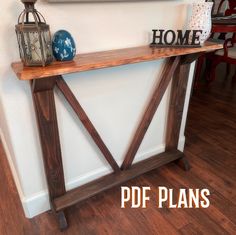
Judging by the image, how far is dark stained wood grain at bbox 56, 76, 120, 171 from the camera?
1.15 m

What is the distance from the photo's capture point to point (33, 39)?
92 cm

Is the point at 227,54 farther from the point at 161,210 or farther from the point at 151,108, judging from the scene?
the point at 161,210

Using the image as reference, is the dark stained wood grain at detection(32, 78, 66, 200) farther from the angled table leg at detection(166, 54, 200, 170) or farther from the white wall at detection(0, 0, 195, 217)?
the angled table leg at detection(166, 54, 200, 170)

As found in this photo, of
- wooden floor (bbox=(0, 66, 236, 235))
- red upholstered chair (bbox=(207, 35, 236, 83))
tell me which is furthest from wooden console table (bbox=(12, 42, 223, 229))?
red upholstered chair (bbox=(207, 35, 236, 83))

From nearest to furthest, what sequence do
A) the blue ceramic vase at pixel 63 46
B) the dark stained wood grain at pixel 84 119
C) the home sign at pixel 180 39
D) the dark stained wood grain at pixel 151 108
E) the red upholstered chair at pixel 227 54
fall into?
the blue ceramic vase at pixel 63 46 → the dark stained wood grain at pixel 84 119 → the home sign at pixel 180 39 → the dark stained wood grain at pixel 151 108 → the red upholstered chair at pixel 227 54

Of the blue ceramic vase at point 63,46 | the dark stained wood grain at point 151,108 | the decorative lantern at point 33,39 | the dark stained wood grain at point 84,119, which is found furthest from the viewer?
the dark stained wood grain at point 151,108

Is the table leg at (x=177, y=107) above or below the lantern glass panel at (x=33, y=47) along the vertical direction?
below

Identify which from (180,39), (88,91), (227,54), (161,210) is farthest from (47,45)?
(227,54)

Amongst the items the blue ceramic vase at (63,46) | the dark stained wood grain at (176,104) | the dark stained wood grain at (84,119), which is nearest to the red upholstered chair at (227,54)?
the dark stained wood grain at (176,104)

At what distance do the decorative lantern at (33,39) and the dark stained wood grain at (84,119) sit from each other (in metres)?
0.18

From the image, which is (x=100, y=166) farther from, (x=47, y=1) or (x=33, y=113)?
(x=47, y=1)

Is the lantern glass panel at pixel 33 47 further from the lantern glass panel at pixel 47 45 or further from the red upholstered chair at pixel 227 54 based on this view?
the red upholstered chair at pixel 227 54

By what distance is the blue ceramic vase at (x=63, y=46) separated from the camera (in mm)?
1004

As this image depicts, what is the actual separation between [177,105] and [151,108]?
0.24 meters
